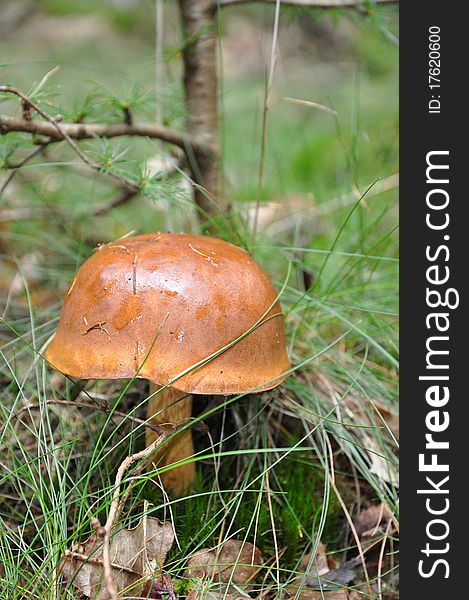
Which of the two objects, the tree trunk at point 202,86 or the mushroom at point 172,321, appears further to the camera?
the tree trunk at point 202,86

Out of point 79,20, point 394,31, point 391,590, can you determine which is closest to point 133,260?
point 391,590

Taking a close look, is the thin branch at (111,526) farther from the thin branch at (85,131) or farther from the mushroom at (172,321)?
the thin branch at (85,131)

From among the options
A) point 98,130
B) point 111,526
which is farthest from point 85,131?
point 111,526

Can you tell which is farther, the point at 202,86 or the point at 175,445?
the point at 202,86

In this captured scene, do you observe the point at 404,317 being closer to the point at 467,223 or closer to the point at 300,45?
the point at 467,223

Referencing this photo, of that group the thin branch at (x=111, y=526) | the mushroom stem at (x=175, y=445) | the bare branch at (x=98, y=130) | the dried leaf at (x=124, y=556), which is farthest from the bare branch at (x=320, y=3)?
the dried leaf at (x=124, y=556)

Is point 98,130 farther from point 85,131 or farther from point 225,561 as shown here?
point 225,561

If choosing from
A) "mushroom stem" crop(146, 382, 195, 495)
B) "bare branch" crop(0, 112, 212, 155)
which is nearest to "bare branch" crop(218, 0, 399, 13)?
"bare branch" crop(0, 112, 212, 155)
